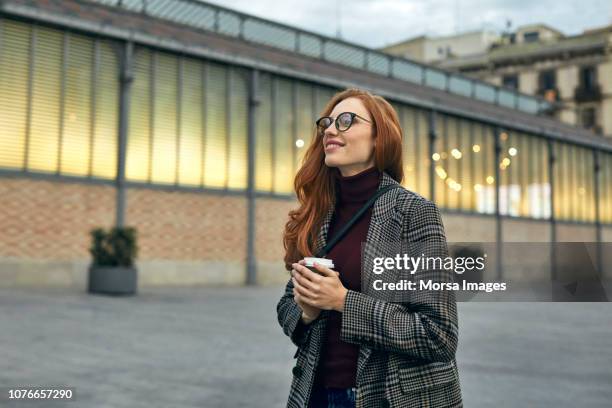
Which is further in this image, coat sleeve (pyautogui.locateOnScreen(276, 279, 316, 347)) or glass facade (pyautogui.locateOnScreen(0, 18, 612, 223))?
glass facade (pyautogui.locateOnScreen(0, 18, 612, 223))

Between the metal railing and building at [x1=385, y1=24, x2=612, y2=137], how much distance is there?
16792mm

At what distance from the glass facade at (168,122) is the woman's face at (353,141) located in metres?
18.5

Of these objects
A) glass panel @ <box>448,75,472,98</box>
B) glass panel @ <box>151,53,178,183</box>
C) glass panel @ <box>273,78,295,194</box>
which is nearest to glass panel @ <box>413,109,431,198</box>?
glass panel @ <box>448,75,472,98</box>

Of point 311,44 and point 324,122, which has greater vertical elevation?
point 311,44

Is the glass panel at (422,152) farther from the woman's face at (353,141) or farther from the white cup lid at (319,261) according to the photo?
the white cup lid at (319,261)

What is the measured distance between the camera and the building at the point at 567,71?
53469mm

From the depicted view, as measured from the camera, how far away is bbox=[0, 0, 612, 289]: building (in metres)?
19.6

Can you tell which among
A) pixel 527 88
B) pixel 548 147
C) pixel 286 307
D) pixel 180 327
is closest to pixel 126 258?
pixel 180 327

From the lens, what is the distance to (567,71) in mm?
54812

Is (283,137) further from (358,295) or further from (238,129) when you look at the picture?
(358,295)

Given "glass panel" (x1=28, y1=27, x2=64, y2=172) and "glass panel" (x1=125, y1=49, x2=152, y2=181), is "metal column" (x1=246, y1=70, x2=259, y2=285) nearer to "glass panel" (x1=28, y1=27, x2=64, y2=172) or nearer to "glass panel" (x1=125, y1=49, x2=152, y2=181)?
"glass panel" (x1=125, y1=49, x2=152, y2=181)

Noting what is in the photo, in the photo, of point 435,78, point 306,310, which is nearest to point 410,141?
point 435,78

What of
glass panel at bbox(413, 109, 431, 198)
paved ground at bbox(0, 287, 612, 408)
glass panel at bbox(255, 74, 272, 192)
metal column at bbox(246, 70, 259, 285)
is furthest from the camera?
glass panel at bbox(413, 109, 431, 198)

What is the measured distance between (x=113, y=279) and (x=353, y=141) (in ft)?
50.5
